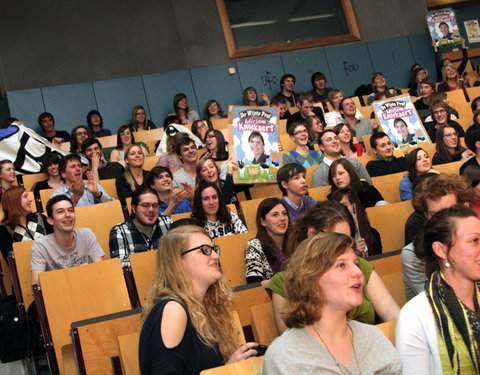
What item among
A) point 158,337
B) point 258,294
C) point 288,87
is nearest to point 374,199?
point 258,294

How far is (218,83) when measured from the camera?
28.7 ft

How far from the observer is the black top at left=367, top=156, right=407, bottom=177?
5277 mm

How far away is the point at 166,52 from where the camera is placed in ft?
28.4

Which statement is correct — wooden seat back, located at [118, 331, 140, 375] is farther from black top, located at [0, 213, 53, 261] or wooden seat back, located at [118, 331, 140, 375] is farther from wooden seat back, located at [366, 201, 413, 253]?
black top, located at [0, 213, 53, 261]

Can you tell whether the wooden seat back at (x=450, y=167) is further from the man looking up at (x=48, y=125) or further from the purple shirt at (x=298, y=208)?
the man looking up at (x=48, y=125)

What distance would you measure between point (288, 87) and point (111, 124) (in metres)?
2.25

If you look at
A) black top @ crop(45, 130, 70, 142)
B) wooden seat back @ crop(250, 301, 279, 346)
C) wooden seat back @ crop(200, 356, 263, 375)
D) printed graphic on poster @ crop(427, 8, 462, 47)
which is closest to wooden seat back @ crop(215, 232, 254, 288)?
wooden seat back @ crop(250, 301, 279, 346)

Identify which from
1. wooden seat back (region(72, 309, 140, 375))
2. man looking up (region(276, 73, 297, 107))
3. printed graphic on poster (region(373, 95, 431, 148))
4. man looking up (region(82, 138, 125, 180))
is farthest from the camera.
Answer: man looking up (region(276, 73, 297, 107))

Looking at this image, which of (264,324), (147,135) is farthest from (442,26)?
(264,324)

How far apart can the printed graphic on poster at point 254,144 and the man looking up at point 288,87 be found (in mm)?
3325

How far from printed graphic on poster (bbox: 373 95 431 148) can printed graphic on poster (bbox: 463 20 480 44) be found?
4865mm

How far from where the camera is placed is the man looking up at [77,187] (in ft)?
16.0

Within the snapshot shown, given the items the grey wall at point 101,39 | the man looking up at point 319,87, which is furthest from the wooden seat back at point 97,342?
the man looking up at point 319,87

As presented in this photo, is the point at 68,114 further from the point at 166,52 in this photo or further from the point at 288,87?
the point at 288,87
